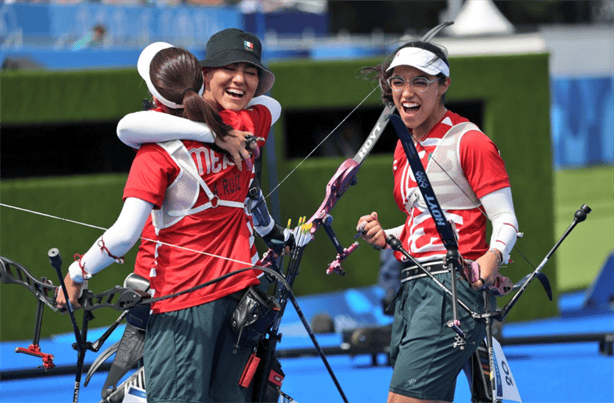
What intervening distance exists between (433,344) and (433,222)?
47cm

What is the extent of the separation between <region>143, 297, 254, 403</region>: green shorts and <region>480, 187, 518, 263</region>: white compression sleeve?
3.24 feet

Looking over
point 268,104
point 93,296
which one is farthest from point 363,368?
point 93,296

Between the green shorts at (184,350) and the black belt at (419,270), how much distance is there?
30.7 inches

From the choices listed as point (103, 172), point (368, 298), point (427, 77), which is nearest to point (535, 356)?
point (368, 298)

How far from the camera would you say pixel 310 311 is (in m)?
8.41

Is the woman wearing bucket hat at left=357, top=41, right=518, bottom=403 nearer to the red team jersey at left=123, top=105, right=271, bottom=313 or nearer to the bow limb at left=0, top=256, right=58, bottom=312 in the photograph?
the red team jersey at left=123, top=105, right=271, bottom=313

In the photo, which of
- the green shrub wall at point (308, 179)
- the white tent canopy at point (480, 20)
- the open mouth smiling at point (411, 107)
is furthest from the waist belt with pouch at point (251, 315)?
the white tent canopy at point (480, 20)

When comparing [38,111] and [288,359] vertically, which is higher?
[38,111]

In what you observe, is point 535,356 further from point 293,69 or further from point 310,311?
point 293,69

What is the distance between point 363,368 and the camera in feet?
23.3

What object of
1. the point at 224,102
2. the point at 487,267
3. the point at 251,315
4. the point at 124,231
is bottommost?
the point at 251,315

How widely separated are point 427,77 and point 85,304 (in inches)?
59.7

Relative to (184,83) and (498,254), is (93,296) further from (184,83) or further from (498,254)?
(498,254)

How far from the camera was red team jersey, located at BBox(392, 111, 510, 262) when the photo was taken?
11.3 ft
